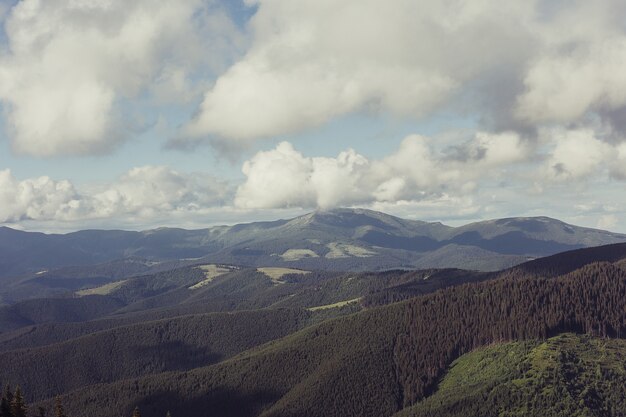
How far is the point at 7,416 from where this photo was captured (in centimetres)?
12812

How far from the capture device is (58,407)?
13450cm

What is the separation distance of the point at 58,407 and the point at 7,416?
34.4 ft

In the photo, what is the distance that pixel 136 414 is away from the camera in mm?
135125

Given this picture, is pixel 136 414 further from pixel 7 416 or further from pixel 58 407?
pixel 7 416

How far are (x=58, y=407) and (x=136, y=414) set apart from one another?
17687mm

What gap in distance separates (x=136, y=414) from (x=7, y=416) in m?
26.9

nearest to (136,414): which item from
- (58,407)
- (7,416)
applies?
(58,407)
